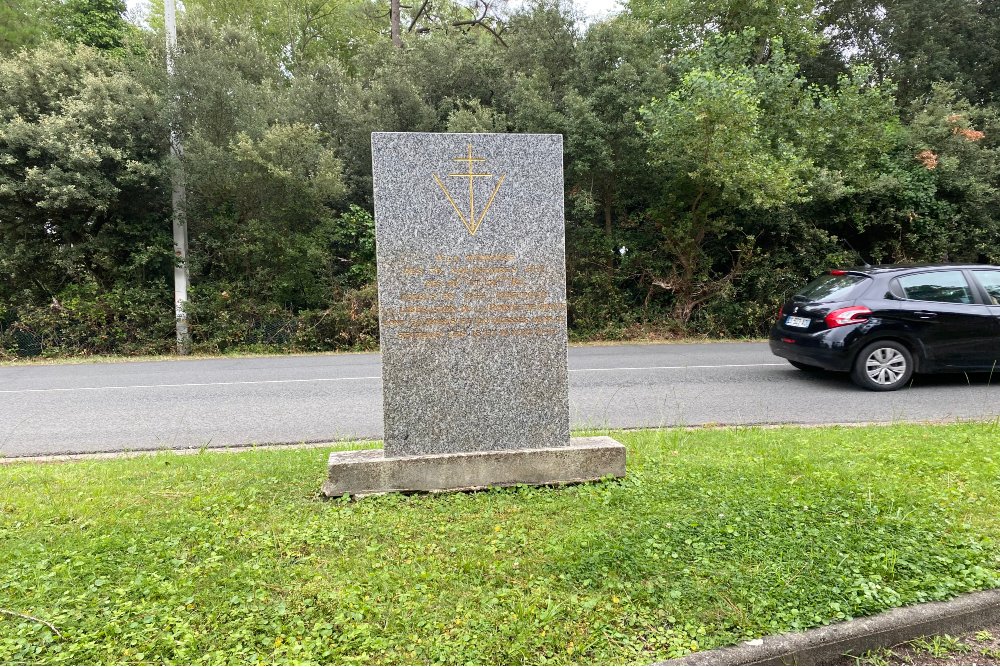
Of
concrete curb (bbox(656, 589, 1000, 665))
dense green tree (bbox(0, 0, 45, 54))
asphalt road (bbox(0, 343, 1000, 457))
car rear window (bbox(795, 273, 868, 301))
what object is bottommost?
concrete curb (bbox(656, 589, 1000, 665))

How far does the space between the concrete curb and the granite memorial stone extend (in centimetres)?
185

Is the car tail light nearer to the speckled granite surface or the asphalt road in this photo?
the asphalt road

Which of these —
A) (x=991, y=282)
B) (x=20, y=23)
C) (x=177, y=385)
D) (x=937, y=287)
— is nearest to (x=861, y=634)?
(x=937, y=287)

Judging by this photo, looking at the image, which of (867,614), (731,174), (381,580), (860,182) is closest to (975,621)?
(867,614)

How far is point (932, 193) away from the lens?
51.1ft

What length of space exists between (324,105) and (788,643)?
16.7 meters

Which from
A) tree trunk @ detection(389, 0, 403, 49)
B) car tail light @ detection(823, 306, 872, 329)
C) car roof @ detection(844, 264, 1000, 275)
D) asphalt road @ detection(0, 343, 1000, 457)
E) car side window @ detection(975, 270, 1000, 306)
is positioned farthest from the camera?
tree trunk @ detection(389, 0, 403, 49)

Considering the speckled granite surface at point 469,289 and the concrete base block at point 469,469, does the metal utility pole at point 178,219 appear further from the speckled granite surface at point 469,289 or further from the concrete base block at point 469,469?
the speckled granite surface at point 469,289

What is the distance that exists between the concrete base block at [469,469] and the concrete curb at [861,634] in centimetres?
184

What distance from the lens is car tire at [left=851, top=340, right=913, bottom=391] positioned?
8.05m

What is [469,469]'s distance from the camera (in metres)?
4.24

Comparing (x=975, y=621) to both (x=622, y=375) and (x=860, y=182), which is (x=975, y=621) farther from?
→ (x=860, y=182)

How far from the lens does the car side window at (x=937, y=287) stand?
8.13 meters

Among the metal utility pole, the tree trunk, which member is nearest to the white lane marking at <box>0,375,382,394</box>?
the metal utility pole
